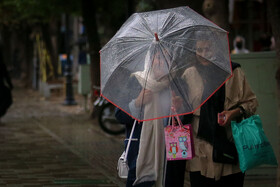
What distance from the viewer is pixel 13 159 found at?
10.1m

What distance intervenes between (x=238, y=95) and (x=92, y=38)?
37.7 feet

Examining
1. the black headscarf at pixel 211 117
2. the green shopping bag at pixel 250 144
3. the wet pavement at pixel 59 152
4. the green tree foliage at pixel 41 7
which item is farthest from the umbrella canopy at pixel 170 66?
the green tree foliage at pixel 41 7

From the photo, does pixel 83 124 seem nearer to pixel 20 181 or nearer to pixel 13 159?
pixel 13 159

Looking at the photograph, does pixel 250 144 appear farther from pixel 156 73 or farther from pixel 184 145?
pixel 156 73

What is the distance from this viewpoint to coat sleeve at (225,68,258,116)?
16.3 ft

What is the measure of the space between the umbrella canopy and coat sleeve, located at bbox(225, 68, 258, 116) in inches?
7.2

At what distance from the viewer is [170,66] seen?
488cm

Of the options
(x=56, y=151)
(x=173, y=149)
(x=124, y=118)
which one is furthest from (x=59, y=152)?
(x=173, y=149)

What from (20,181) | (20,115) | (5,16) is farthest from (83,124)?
(5,16)

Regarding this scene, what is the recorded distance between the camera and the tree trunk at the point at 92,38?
16.1 meters

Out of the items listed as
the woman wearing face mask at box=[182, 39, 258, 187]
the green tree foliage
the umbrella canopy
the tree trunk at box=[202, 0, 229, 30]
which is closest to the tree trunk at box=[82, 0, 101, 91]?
the green tree foliage

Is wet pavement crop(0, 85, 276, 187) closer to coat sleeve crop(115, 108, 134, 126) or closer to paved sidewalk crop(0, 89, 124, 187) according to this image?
paved sidewalk crop(0, 89, 124, 187)

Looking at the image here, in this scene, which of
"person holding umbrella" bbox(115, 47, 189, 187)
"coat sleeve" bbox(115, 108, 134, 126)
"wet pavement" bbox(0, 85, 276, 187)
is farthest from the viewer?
"wet pavement" bbox(0, 85, 276, 187)

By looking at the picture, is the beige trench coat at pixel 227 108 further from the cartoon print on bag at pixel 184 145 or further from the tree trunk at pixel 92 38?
the tree trunk at pixel 92 38
